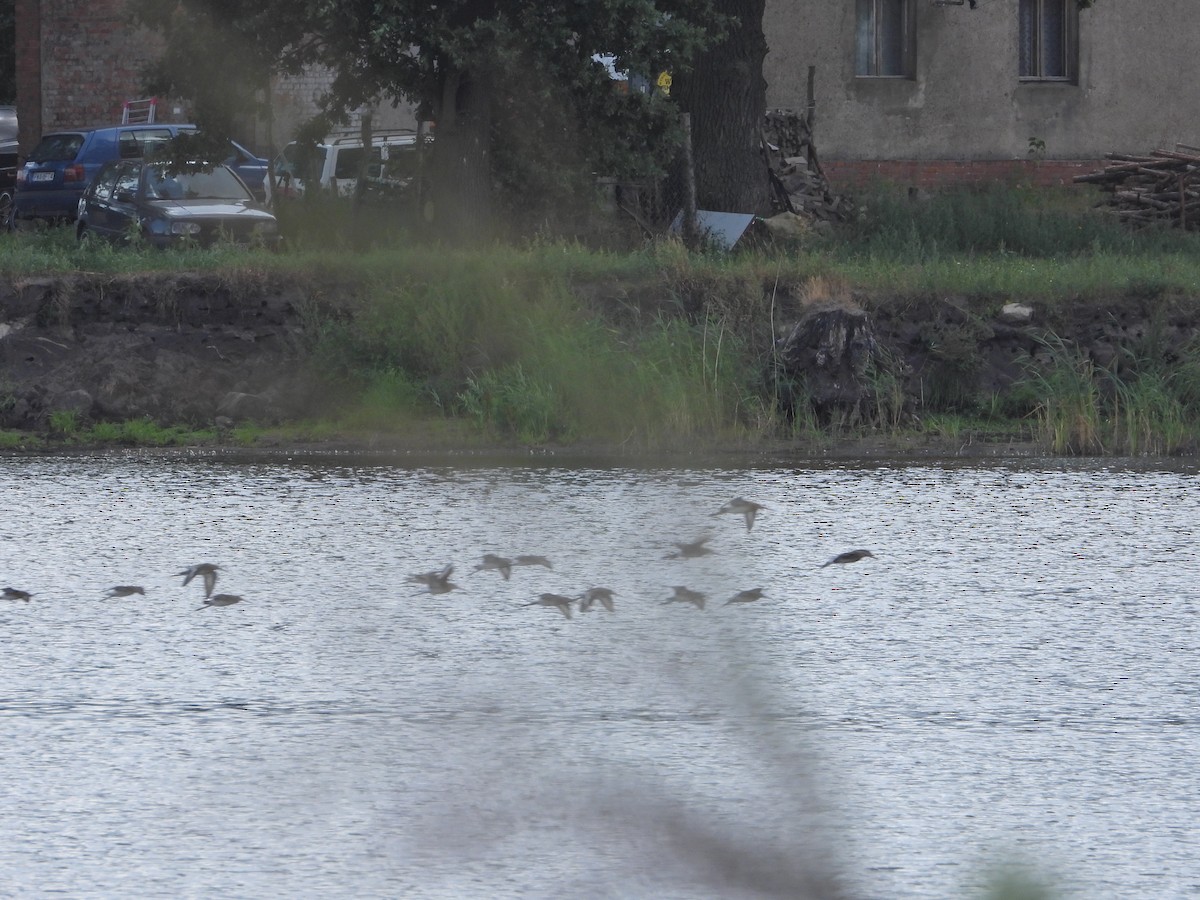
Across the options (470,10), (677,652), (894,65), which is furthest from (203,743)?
(894,65)

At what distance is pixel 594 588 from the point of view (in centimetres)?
773

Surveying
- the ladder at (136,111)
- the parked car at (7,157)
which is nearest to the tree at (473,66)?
the parked car at (7,157)

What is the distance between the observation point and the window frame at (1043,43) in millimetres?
27453

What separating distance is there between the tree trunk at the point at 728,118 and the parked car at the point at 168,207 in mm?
4577

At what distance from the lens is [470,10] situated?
54.1 ft

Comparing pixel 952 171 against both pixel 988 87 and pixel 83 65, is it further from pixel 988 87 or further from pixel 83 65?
pixel 83 65

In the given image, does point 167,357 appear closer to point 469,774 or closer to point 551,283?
point 551,283

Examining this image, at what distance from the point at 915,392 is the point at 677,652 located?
23.2 feet

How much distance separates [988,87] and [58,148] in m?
13.2

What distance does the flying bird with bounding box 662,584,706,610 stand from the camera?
733cm

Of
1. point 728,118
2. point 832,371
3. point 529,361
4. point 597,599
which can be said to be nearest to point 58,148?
point 728,118

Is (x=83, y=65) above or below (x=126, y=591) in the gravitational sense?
above

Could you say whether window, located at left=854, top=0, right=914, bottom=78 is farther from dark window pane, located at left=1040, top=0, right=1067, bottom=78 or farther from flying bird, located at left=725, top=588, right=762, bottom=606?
flying bird, located at left=725, top=588, right=762, bottom=606

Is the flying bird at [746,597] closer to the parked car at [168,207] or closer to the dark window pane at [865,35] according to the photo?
the parked car at [168,207]
